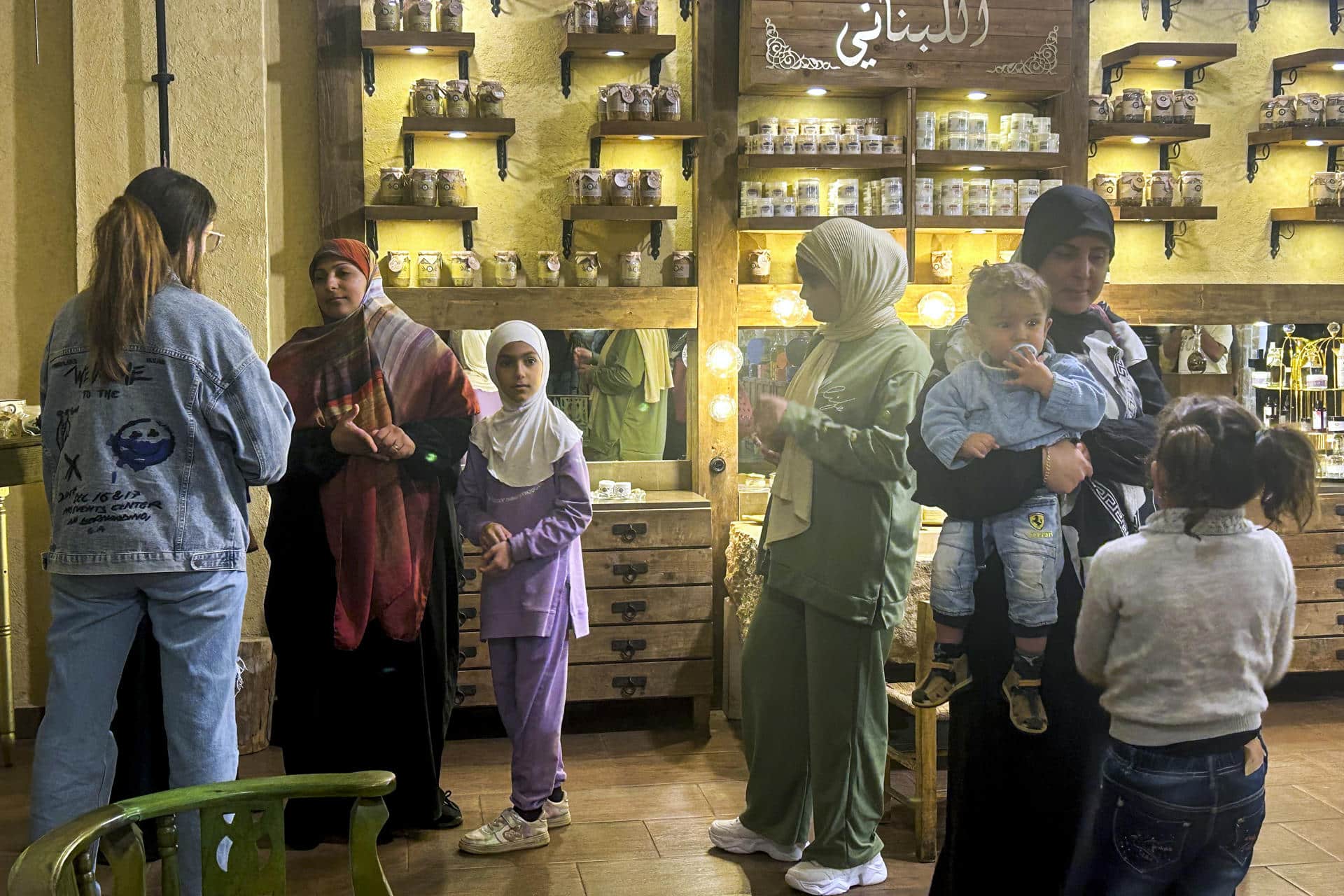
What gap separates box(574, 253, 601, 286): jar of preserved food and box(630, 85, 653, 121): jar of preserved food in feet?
1.85

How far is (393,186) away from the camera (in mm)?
4977

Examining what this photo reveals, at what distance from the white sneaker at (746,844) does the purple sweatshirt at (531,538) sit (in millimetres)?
697

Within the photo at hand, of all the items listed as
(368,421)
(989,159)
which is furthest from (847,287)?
(989,159)

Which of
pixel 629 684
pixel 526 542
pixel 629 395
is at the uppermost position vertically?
pixel 629 395

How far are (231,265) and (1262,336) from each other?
3997mm

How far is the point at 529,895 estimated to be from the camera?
342 cm

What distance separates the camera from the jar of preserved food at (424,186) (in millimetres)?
4938

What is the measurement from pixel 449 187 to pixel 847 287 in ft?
7.91

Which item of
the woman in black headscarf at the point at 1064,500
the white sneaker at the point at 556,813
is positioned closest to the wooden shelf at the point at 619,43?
the white sneaker at the point at 556,813

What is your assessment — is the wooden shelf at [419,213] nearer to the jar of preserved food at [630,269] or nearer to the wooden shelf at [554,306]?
the wooden shelf at [554,306]

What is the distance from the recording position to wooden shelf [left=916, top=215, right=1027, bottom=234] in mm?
5113

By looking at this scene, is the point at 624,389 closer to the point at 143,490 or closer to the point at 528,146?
the point at 528,146

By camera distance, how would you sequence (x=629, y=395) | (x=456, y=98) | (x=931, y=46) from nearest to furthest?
(x=456, y=98) → (x=931, y=46) → (x=629, y=395)

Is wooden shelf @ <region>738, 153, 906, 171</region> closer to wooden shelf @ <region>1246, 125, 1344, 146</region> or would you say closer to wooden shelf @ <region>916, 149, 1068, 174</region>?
wooden shelf @ <region>916, 149, 1068, 174</region>
